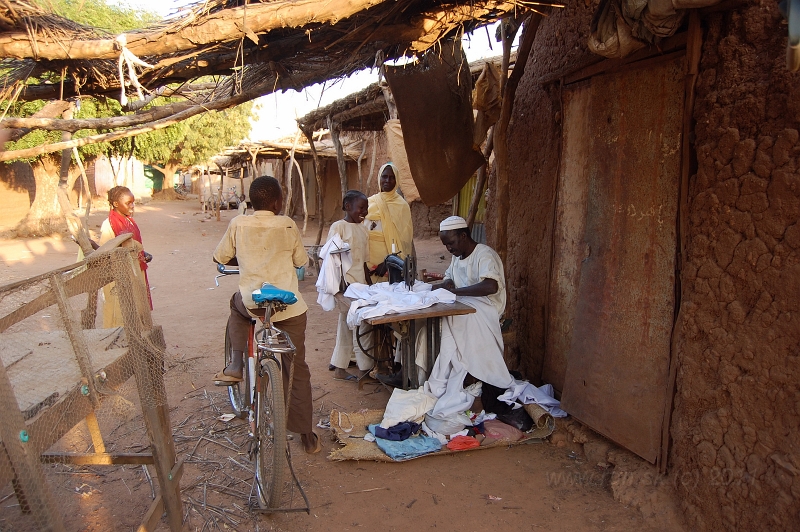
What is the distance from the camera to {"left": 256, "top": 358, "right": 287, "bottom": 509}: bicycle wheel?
291 centimetres

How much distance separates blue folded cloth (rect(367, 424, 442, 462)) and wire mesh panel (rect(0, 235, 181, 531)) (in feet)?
4.70

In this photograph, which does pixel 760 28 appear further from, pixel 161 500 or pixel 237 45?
pixel 161 500

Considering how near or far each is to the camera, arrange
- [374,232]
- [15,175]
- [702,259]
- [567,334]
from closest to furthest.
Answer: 1. [702,259]
2. [567,334]
3. [374,232]
4. [15,175]

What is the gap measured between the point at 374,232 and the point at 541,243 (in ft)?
5.64

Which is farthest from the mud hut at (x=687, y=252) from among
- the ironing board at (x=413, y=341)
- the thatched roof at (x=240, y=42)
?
the thatched roof at (x=240, y=42)

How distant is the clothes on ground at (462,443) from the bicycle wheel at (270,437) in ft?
4.12

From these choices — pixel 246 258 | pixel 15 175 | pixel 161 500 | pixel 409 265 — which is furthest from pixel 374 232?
pixel 15 175

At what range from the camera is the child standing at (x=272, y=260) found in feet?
11.3

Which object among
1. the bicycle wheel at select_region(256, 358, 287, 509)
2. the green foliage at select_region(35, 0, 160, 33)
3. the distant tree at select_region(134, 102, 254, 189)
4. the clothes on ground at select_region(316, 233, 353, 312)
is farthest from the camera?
the distant tree at select_region(134, 102, 254, 189)

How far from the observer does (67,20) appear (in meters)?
2.96

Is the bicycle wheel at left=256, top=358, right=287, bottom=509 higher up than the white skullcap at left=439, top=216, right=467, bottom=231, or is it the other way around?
the white skullcap at left=439, top=216, right=467, bottom=231

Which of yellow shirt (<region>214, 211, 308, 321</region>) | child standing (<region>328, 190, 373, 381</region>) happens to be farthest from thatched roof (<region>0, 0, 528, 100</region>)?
child standing (<region>328, 190, 373, 381</region>)

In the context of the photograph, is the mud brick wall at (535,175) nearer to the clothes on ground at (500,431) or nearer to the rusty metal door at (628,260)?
the rusty metal door at (628,260)

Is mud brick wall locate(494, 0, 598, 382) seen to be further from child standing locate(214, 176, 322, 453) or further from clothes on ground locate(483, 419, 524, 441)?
child standing locate(214, 176, 322, 453)
